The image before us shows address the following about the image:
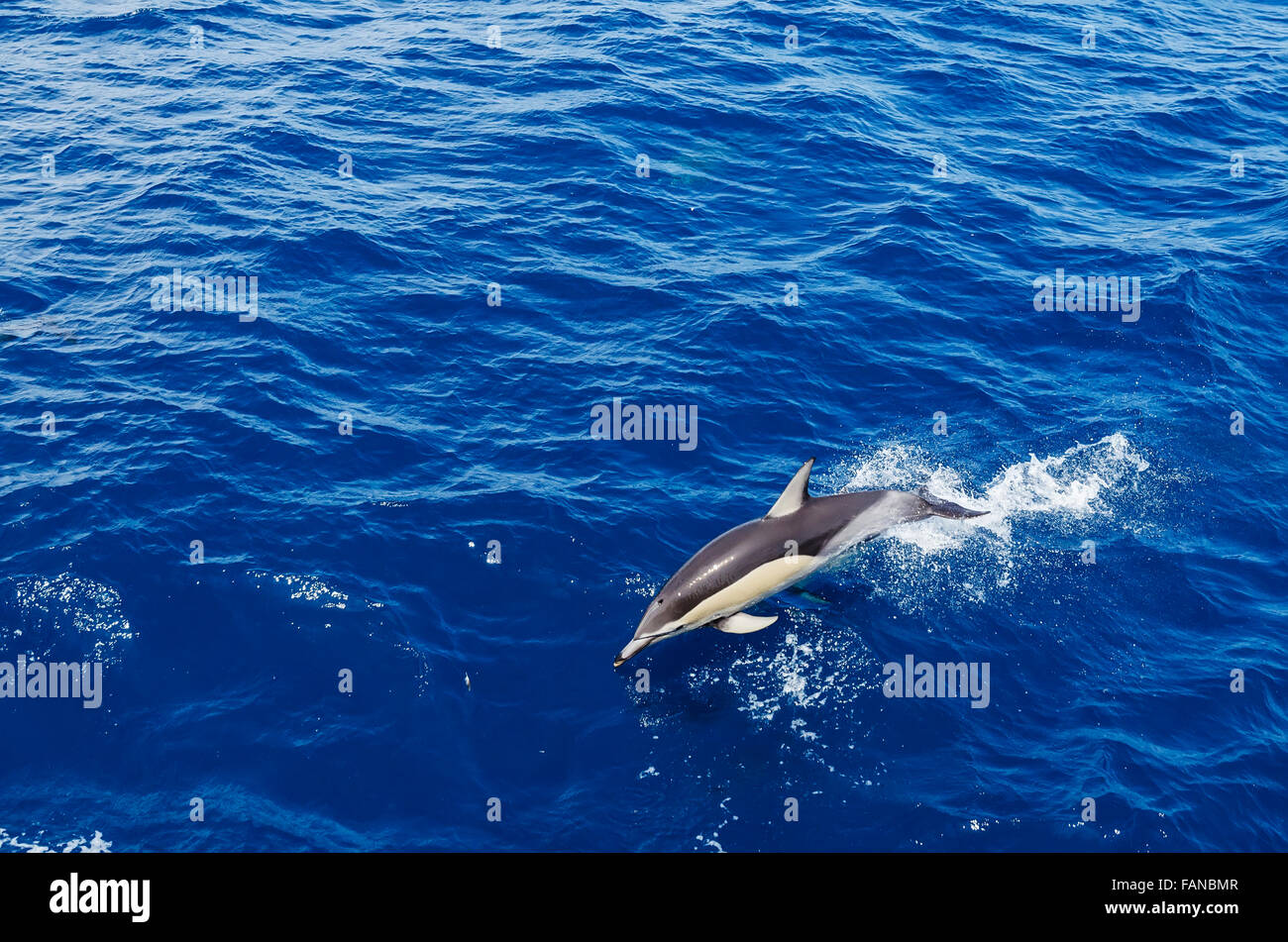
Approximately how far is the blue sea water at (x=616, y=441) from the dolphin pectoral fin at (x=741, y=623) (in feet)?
4.13

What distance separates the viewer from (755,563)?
34375mm

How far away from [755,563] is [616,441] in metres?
10.6

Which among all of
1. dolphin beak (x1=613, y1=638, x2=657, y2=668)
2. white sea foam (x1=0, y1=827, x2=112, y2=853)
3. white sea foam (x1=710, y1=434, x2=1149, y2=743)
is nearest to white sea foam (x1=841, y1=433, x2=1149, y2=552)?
white sea foam (x1=710, y1=434, x2=1149, y2=743)

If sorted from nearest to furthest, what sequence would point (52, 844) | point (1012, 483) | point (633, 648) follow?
point (52, 844)
point (633, 648)
point (1012, 483)

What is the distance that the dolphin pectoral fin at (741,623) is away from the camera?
1353 inches

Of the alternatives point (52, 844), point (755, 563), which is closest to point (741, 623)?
point (755, 563)

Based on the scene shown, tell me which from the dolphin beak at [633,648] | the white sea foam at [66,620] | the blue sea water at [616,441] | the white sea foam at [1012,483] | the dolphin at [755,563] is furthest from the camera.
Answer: the white sea foam at [1012,483]

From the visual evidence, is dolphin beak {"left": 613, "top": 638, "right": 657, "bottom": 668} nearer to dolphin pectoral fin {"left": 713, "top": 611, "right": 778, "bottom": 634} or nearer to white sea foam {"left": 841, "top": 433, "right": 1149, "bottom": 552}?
dolphin pectoral fin {"left": 713, "top": 611, "right": 778, "bottom": 634}

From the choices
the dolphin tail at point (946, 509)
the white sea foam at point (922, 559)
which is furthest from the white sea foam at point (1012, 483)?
the dolphin tail at point (946, 509)

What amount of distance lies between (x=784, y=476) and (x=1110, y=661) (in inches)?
487

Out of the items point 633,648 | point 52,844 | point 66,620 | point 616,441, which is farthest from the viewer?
point 616,441

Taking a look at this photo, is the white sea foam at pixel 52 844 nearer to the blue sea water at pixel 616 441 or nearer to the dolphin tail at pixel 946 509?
the blue sea water at pixel 616 441

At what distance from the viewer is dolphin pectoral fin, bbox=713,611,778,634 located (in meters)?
34.4

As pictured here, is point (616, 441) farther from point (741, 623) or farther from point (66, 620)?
point (66, 620)
